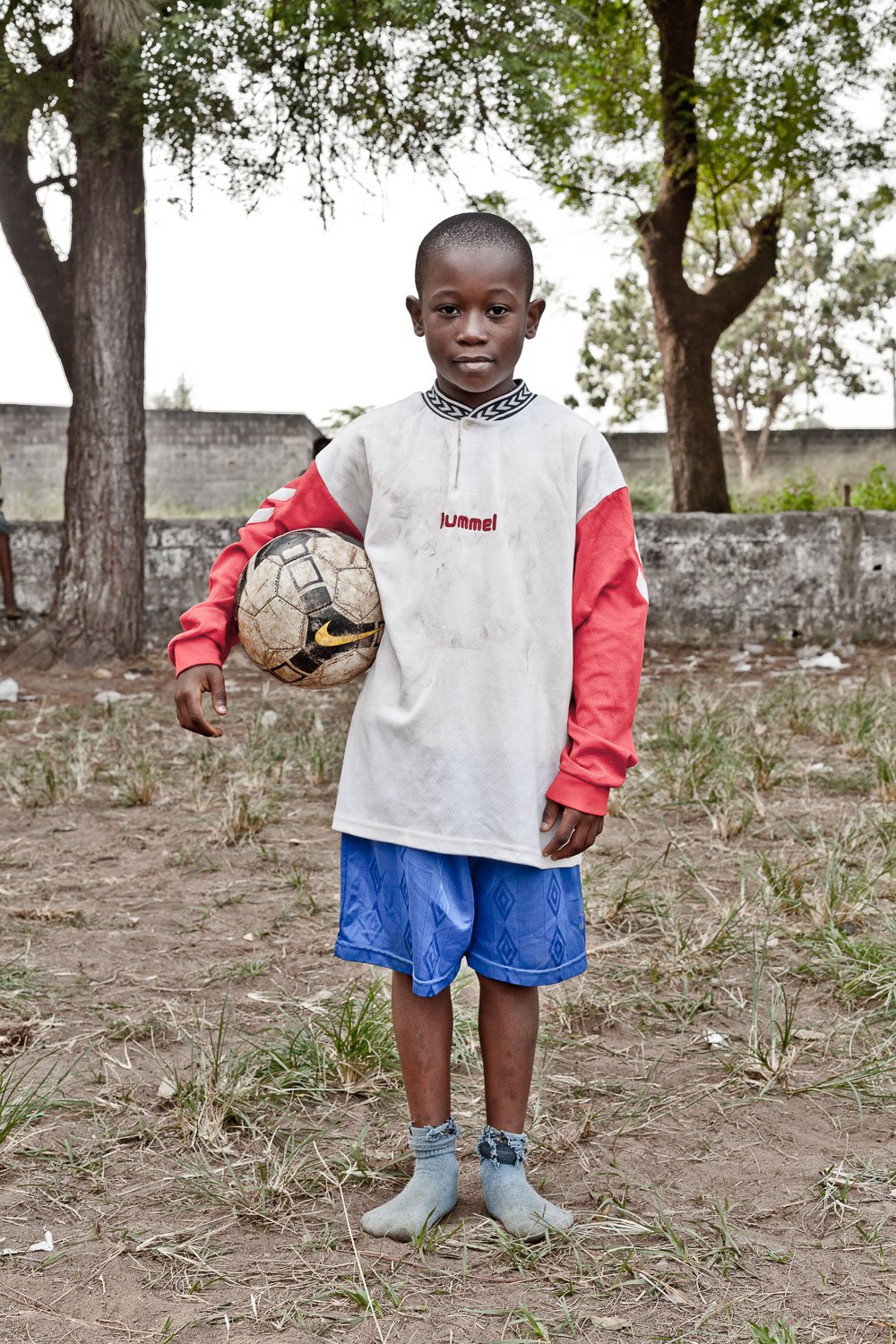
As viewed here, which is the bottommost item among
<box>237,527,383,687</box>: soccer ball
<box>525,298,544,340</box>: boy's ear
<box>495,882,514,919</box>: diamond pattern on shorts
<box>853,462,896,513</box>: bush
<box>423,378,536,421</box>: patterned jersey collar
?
<box>495,882,514,919</box>: diamond pattern on shorts

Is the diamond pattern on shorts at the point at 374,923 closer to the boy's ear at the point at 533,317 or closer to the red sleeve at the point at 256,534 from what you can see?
the red sleeve at the point at 256,534

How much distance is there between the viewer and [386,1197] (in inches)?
95.2

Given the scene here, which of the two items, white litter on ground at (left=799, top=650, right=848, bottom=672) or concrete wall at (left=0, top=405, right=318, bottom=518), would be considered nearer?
white litter on ground at (left=799, top=650, right=848, bottom=672)

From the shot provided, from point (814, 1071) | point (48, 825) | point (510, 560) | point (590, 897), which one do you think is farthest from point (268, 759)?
point (510, 560)

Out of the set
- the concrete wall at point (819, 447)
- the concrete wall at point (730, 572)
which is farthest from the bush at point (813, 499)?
the concrete wall at point (730, 572)

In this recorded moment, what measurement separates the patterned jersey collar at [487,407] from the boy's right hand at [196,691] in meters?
0.63

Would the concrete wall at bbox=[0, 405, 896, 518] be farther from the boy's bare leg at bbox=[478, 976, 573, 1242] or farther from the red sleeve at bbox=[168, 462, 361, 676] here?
the boy's bare leg at bbox=[478, 976, 573, 1242]

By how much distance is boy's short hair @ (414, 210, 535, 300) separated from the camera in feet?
7.22

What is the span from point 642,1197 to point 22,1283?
44.0 inches

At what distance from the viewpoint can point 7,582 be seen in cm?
914

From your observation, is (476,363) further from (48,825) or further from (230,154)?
(230,154)

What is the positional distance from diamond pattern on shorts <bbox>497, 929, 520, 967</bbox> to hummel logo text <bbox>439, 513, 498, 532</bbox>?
71cm

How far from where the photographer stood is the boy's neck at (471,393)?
228 cm

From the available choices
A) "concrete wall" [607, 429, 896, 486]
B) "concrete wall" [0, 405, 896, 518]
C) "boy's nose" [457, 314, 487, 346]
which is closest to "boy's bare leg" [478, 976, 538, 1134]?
"boy's nose" [457, 314, 487, 346]
